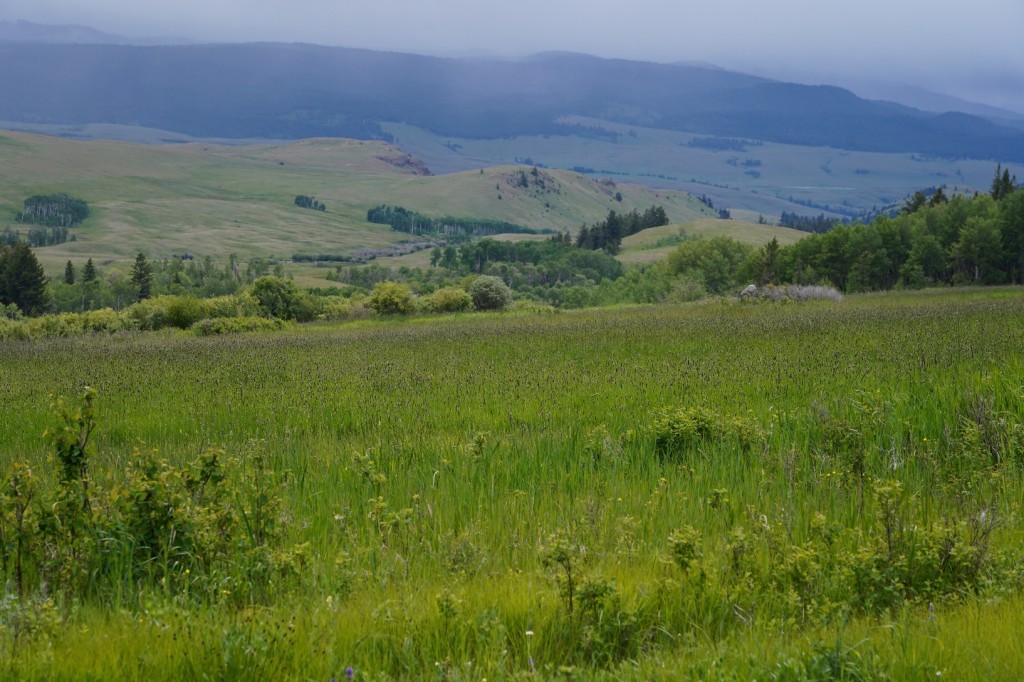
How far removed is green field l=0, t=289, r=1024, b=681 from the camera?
3863 millimetres

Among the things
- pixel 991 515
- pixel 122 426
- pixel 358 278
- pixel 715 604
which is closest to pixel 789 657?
pixel 715 604

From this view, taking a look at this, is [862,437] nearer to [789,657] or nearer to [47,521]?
[789,657]

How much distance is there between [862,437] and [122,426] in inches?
399

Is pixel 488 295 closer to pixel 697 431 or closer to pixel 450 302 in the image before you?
pixel 450 302

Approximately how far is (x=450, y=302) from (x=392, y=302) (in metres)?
4.56

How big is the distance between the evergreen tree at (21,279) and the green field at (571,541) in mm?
85323

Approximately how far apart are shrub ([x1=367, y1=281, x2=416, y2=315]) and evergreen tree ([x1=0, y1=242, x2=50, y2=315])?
49.5 meters

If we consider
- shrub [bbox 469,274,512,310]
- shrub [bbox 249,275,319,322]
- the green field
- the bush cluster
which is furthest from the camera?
shrub [bbox 469,274,512,310]

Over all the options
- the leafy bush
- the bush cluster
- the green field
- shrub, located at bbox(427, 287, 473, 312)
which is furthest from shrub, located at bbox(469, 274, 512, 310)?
the bush cluster

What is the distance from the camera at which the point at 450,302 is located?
57938 millimetres

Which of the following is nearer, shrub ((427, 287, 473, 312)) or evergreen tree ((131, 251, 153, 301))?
shrub ((427, 287, 473, 312))

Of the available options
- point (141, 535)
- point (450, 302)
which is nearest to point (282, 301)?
point (450, 302)

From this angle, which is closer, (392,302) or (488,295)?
(392,302)

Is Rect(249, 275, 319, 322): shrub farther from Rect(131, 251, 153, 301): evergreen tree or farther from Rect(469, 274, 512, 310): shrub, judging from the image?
Rect(131, 251, 153, 301): evergreen tree
